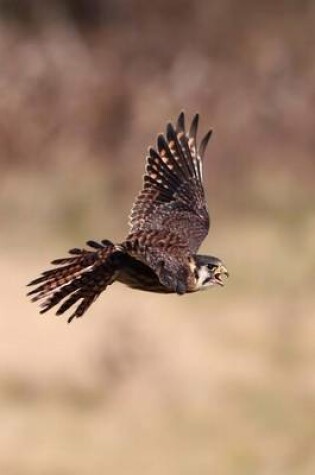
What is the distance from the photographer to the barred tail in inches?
275

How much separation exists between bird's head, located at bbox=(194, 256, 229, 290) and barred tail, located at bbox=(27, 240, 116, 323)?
20.6 inches

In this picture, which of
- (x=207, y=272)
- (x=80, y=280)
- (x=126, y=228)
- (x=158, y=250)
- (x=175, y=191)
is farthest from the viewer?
(x=126, y=228)

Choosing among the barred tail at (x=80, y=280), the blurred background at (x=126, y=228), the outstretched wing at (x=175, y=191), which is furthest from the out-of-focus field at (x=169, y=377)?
the barred tail at (x=80, y=280)

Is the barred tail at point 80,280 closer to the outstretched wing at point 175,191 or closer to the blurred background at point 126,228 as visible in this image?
the outstretched wing at point 175,191

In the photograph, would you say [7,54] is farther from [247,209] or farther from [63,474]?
[63,474]

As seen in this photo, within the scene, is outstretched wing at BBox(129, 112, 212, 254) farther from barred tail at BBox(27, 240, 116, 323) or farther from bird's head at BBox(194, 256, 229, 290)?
barred tail at BBox(27, 240, 116, 323)

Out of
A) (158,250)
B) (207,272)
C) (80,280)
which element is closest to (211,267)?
(207,272)

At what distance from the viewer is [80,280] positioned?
7.09m

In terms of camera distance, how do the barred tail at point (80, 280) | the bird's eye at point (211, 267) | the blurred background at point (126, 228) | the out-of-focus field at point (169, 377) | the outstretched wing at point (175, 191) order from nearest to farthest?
the barred tail at point (80, 280), the bird's eye at point (211, 267), the outstretched wing at point (175, 191), the out-of-focus field at point (169, 377), the blurred background at point (126, 228)

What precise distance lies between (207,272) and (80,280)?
2.40 ft

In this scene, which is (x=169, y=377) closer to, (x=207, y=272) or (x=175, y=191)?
(x=175, y=191)

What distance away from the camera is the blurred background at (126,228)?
15.5 metres

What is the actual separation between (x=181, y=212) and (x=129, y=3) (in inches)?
860

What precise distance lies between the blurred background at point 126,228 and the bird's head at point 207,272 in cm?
693
